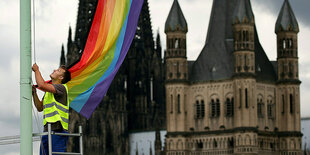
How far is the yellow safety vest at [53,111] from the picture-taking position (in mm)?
12336

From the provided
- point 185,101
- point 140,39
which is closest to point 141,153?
point 140,39

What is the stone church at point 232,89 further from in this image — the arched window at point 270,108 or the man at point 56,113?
the man at point 56,113

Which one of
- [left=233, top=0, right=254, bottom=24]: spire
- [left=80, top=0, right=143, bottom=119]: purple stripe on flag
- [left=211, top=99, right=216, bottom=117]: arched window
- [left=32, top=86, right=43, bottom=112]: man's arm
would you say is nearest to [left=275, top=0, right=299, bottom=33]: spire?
[left=233, top=0, right=254, bottom=24]: spire

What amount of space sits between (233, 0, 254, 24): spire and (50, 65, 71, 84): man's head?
282 feet

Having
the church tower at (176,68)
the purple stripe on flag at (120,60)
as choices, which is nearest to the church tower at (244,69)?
the church tower at (176,68)

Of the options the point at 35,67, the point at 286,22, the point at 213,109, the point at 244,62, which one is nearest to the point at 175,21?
the point at 244,62

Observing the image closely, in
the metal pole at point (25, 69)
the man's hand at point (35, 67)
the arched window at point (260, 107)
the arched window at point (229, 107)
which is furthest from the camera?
the arched window at point (260, 107)

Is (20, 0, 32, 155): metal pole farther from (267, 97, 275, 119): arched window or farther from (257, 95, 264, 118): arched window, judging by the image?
(267, 97, 275, 119): arched window

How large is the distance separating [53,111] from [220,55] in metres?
88.4

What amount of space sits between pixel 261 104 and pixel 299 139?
5.71 m

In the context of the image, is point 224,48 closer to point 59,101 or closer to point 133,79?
point 133,79

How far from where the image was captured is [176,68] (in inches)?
3974

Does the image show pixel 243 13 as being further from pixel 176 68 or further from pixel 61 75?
pixel 61 75

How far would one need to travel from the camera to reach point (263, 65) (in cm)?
10125
